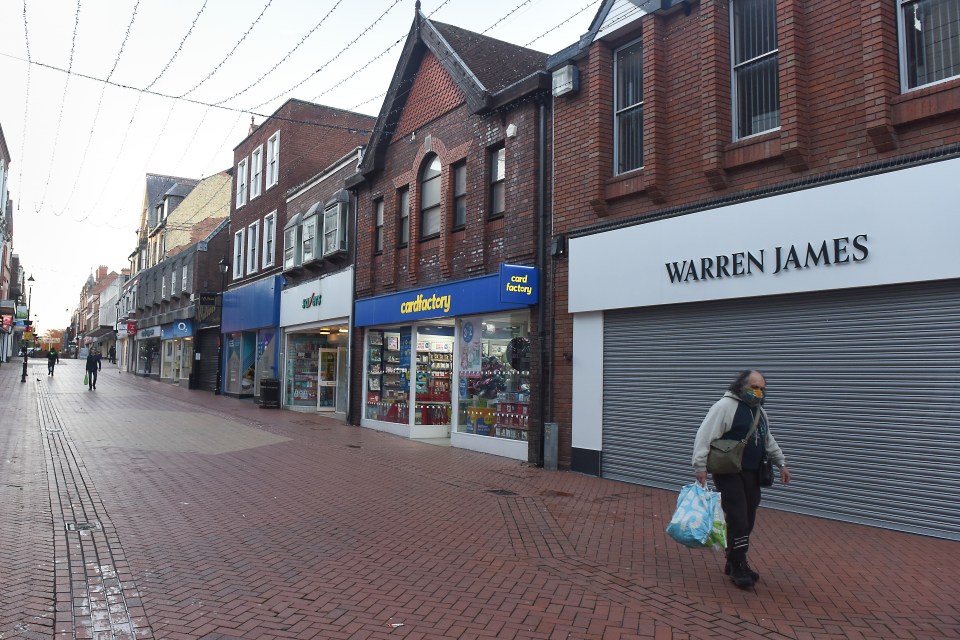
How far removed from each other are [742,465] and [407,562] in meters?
2.91

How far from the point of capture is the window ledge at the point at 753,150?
8452 millimetres

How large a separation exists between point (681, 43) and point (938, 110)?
3881 mm

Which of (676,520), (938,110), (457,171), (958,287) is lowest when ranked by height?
(676,520)

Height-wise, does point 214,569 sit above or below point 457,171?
below

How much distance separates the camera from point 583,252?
1093 centimetres

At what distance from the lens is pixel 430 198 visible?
1570 centimetres

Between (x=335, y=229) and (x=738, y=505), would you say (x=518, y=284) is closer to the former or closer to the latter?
(x=738, y=505)

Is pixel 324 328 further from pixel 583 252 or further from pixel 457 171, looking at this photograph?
pixel 583 252

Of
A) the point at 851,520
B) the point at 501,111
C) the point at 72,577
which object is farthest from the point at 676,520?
the point at 501,111

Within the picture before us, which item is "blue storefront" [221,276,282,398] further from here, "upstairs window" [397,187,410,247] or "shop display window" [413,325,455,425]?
"shop display window" [413,325,455,425]

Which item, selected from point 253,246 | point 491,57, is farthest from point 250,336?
point 491,57

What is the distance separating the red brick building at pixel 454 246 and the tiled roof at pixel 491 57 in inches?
1.9

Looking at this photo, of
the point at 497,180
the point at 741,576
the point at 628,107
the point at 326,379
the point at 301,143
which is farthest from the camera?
the point at 301,143

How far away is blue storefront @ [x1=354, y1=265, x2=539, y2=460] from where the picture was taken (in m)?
12.4
